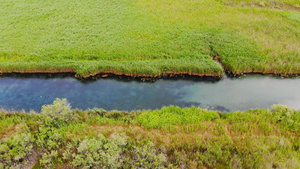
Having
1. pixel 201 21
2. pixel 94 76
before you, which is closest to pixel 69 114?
pixel 94 76

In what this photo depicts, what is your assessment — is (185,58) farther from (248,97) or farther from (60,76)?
(60,76)

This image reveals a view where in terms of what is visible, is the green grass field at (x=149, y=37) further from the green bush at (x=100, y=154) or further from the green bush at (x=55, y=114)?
the green bush at (x=100, y=154)

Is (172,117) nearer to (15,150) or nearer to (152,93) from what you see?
(152,93)

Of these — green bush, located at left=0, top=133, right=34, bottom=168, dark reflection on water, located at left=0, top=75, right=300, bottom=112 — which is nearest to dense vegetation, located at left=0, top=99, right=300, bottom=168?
green bush, located at left=0, top=133, right=34, bottom=168

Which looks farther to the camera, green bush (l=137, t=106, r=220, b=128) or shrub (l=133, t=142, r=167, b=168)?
green bush (l=137, t=106, r=220, b=128)

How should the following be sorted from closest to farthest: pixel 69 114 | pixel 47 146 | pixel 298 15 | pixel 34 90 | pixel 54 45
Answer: pixel 47 146
pixel 69 114
pixel 34 90
pixel 54 45
pixel 298 15

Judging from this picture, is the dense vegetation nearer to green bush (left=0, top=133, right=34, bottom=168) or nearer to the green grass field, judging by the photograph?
green bush (left=0, top=133, right=34, bottom=168)
